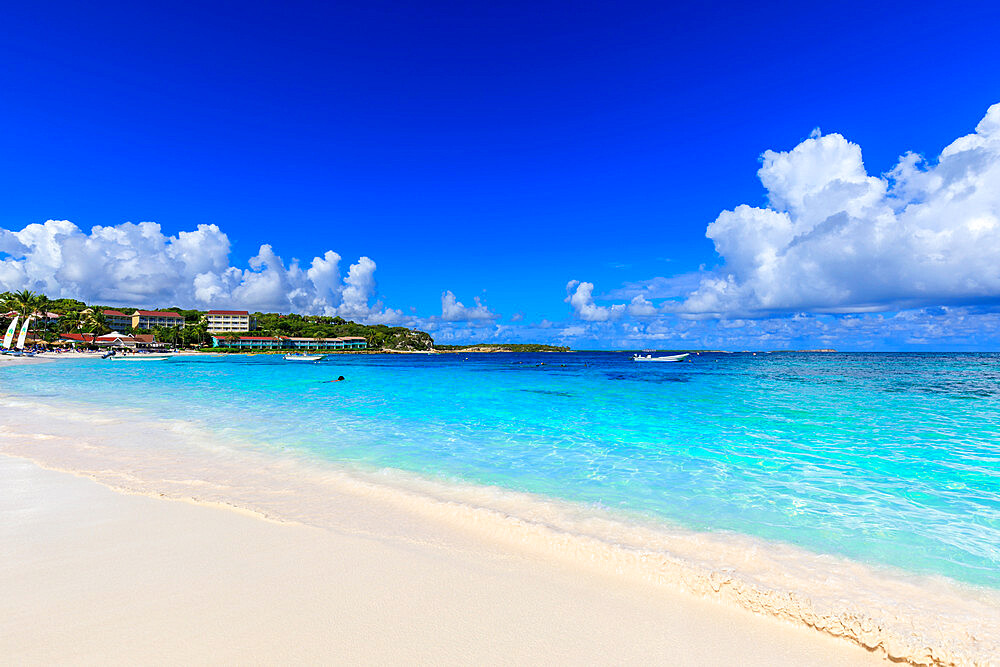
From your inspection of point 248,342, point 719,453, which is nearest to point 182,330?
point 248,342

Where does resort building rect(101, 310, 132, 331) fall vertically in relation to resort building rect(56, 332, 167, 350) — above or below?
above

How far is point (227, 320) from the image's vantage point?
571 ft

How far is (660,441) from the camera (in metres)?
12.7

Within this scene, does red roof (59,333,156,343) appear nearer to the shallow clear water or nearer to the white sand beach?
the shallow clear water

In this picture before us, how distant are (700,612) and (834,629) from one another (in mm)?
1047

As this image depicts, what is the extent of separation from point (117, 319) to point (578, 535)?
197 m

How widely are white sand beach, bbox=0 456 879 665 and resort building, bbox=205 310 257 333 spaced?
637 feet

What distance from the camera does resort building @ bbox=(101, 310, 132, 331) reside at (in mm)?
149000

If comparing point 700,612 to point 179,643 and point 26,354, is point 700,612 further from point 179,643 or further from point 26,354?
point 26,354

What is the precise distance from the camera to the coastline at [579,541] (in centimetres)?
390

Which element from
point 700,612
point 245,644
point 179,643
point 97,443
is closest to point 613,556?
point 700,612

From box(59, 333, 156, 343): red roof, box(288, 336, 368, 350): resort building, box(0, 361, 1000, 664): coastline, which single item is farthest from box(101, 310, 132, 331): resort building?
box(0, 361, 1000, 664): coastline

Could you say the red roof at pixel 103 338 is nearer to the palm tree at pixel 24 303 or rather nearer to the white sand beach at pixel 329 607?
the palm tree at pixel 24 303

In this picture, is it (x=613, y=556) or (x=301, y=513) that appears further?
(x=301, y=513)
